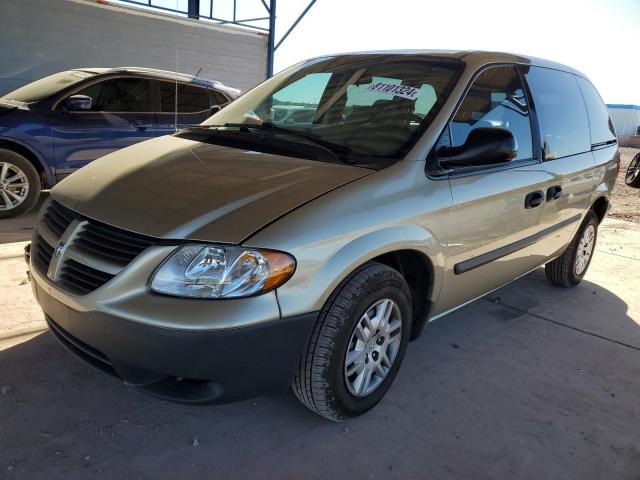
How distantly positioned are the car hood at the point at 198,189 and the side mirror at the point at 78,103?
3.15 m

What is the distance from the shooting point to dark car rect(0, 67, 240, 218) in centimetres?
549

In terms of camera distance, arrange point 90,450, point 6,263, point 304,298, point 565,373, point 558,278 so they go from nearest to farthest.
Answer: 1. point 304,298
2. point 90,450
3. point 565,373
4. point 6,263
5. point 558,278

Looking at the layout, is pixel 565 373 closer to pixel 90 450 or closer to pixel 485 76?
pixel 485 76

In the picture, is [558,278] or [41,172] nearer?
[558,278]

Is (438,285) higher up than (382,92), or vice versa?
(382,92)

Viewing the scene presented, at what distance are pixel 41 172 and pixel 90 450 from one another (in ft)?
14.5

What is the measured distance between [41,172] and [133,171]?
386cm

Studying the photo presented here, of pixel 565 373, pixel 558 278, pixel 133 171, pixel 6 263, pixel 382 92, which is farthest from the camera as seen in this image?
pixel 558 278

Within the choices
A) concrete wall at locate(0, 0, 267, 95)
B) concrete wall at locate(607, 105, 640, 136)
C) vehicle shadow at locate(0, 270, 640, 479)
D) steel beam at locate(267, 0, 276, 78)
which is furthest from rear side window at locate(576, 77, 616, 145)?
concrete wall at locate(607, 105, 640, 136)

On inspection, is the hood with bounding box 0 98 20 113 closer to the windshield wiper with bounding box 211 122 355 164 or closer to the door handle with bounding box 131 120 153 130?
the door handle with bounding box 131 120 153 130

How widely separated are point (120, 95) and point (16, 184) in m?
1.50

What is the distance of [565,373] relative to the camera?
315 centimetres

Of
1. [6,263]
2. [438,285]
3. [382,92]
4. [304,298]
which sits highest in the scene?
[382,92]

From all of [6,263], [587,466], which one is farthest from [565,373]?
[6,263]
